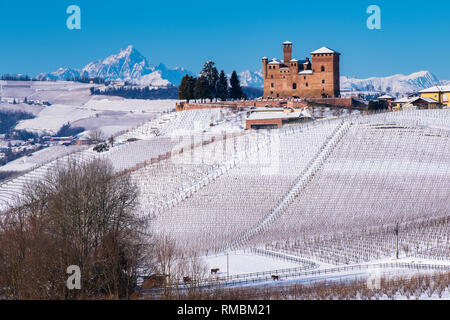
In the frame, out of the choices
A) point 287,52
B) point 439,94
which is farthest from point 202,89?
point 439,94

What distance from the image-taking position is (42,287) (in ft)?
90.2

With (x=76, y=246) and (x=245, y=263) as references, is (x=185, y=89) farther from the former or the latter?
(x=76, y=246)

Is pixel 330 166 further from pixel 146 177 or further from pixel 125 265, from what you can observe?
pixel 125 265

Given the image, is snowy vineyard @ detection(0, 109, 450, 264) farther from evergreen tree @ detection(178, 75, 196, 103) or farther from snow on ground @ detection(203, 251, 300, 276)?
evergreen tree @ detection(178, 75, 196, 103)

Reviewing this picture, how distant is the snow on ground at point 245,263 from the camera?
1537 inches

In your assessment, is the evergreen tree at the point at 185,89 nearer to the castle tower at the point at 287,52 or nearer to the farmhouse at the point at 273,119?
the castle tower at the point at 287,52

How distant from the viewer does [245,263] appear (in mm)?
40875

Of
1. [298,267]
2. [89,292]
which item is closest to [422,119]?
[298,267]

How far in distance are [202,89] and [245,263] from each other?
62.7m

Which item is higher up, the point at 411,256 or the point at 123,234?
the point at 123,234

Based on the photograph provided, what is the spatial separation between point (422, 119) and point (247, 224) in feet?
89.9

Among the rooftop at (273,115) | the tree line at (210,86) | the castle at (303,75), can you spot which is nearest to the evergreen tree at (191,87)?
the tree line at (210,86)

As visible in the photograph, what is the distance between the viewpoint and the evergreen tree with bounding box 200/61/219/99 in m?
101

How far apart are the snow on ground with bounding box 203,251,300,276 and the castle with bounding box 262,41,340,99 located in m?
60.0
